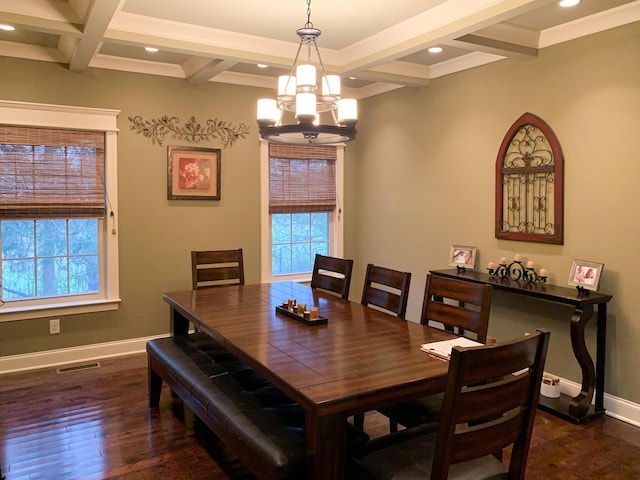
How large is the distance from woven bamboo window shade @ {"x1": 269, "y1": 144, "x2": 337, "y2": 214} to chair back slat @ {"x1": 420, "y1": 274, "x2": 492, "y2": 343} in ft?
8.66

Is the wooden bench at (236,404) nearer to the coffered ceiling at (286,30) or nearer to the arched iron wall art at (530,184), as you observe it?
the coffered ceiling at (286,30)

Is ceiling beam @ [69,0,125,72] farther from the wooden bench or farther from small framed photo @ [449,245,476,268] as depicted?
small framed photo @ [449,245,476,268]

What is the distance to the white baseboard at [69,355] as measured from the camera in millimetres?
4023

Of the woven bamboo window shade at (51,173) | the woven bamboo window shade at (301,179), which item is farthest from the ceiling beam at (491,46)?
the woven bamboo window shade at (51,173)

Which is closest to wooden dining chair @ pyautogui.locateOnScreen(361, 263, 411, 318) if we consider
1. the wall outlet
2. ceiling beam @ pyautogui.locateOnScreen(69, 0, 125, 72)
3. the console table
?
the console table

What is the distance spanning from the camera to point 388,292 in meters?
3.09

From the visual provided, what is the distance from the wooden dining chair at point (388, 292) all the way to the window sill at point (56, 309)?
2398 mm

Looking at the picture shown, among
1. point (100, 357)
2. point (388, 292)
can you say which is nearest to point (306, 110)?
point (388, 292)

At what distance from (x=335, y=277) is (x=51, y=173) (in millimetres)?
2483

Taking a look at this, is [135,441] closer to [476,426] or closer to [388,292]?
[388,292]

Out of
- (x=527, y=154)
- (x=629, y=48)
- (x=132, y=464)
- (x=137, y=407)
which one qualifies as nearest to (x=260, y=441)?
(x=132, y=464)

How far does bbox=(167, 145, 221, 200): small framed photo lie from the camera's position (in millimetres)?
4594

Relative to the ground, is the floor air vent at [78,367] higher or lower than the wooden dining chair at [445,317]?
lower

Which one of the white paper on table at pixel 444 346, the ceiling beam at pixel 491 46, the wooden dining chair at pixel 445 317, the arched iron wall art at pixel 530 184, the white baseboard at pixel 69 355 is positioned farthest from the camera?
the white baseboard at pixel 69 355
